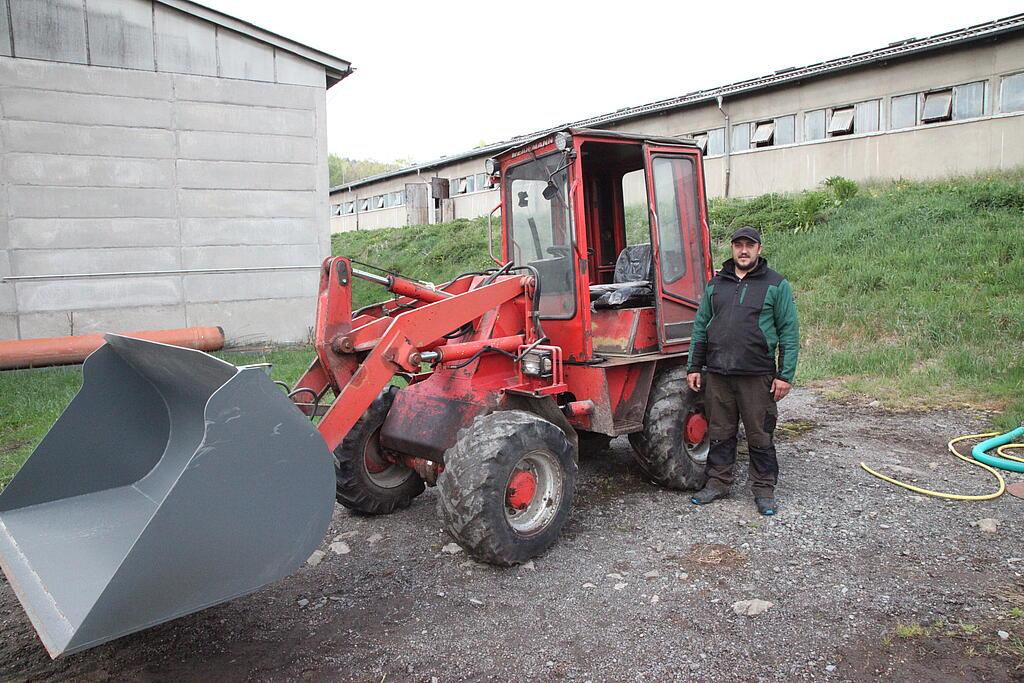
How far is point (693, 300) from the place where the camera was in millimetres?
5477

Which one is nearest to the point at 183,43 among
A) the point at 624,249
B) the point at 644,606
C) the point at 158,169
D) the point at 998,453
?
the point at 158,169

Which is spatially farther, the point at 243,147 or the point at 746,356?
the point at 243,147

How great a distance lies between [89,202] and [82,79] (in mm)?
1683

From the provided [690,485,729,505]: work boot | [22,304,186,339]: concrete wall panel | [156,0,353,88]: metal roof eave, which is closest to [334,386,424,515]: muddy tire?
[690,485,729,505]: work boot

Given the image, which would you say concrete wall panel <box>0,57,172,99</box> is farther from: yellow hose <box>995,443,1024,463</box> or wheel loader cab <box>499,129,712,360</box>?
yellow hose <box>995,443,1024,463</box>

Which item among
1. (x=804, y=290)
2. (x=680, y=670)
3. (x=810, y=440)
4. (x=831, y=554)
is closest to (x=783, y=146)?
(x=804, y=290)

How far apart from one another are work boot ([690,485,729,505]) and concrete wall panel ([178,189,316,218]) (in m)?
8.99

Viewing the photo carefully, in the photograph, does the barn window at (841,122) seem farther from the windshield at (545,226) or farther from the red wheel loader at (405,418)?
the windshield at (545,226)

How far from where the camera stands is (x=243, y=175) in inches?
461

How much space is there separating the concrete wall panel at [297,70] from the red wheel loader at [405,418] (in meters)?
7.79

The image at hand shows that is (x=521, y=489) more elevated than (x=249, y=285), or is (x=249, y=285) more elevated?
(x=249, y=285)

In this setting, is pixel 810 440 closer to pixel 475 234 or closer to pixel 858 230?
pixel 858 230

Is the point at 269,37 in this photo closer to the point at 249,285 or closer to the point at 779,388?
the point at 249,285

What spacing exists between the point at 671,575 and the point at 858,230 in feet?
38.4
